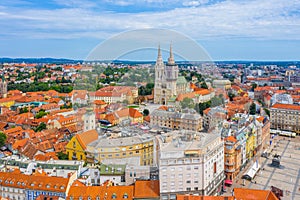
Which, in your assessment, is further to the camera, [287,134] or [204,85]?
[287,134]

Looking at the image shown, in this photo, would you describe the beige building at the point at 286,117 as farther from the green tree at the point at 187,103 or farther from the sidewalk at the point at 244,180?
the green tree at the point at 187,103

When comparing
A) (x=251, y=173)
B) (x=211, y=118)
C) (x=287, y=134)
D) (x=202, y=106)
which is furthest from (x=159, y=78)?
(x=287, y=134)

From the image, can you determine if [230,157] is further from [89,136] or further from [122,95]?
[89,136]

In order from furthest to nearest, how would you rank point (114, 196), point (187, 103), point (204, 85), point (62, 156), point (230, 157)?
1. point (62, 156)
2. point (230, 157)
3. point (204, 85)
4. point (187, 103)
5. point (114, 196)

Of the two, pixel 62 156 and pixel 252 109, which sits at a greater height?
pixel 252 109

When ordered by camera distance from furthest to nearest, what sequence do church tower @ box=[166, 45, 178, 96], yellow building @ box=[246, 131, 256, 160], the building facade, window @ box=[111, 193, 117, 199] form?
1. yellow building @ box=[246, 131, 256, 160]
2. the building facade
3. window @ box=[111, 193, 117, 199]
4. church tower @ box=[166, 45, 178, 96]

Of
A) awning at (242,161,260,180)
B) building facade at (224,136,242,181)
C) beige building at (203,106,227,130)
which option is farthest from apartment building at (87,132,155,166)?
awning at (242,161,260,180)

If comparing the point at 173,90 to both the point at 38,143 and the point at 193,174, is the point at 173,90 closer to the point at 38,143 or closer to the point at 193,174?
the point at 193,174

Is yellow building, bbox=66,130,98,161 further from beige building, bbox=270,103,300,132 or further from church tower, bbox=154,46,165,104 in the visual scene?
beige building, bbox=270,103,300,132

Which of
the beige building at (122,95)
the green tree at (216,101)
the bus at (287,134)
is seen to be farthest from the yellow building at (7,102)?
the bus at (287,134)
